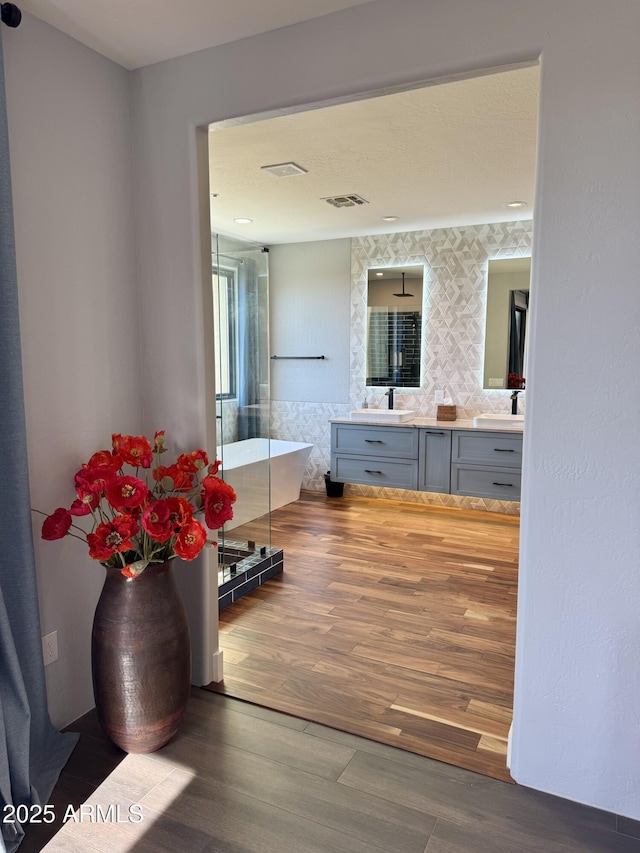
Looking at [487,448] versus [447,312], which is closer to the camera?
[487,448]

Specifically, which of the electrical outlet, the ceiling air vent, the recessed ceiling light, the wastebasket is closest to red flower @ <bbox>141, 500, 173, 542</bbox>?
the electrical outlet

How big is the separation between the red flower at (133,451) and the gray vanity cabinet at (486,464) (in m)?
3.19

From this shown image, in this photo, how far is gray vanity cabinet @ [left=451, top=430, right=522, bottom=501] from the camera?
4566 millimetres

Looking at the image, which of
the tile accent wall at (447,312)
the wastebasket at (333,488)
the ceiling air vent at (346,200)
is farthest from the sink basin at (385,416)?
the ceiling air vent at (346,200)

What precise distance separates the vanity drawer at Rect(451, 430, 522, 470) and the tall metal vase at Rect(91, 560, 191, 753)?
3211mm

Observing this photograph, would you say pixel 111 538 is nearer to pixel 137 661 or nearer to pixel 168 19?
pixel 137 661

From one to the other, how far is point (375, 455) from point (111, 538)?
3493 millimetres

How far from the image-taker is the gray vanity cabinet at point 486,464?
457 cm

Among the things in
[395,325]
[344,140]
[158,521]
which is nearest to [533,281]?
[158,521]

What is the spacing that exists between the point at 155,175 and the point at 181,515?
4.50 ft

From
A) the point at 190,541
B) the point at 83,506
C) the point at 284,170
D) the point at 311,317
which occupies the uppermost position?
the point at 284,170

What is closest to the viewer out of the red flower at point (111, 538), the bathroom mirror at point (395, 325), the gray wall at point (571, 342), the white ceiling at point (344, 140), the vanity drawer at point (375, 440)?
the gray wall at point (571, 342)

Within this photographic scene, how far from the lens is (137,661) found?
1942mm

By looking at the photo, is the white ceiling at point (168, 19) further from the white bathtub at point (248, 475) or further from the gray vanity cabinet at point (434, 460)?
the gray vanity cabinet at point (434, 460)
